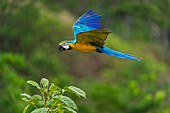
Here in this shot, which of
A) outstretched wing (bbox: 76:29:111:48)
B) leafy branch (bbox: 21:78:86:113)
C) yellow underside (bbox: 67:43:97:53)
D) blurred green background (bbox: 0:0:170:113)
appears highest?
outstretched wing (bbox: 76:29:111:48)

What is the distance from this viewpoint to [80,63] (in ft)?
40.4

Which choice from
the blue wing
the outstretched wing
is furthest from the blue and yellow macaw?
the blue wing

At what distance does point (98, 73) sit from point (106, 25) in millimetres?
2591

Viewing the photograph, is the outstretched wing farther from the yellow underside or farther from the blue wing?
the blue wing

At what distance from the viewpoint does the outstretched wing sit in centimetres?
188

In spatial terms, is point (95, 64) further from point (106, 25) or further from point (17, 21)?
point (17, 21)

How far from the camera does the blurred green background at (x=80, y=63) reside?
6.92 metres

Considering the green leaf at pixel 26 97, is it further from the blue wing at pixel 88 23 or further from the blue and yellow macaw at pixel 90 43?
the blue wing at pixel 88 23

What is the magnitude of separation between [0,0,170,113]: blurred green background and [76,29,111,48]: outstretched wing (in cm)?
332

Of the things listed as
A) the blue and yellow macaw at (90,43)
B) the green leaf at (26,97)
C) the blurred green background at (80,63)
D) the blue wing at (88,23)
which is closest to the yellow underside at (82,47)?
the blue and yellow macaw at (90,43)

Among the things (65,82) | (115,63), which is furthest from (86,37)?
(115,63)

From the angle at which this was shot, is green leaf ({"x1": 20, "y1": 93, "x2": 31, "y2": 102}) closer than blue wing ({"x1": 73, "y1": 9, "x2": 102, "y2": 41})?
Yes

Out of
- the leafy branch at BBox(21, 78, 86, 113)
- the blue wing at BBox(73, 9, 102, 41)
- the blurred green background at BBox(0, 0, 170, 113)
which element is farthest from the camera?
the blurred green background at BBox(0, 0, 170, 113)

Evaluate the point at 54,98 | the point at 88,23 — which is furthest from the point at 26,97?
the point at 88,23
